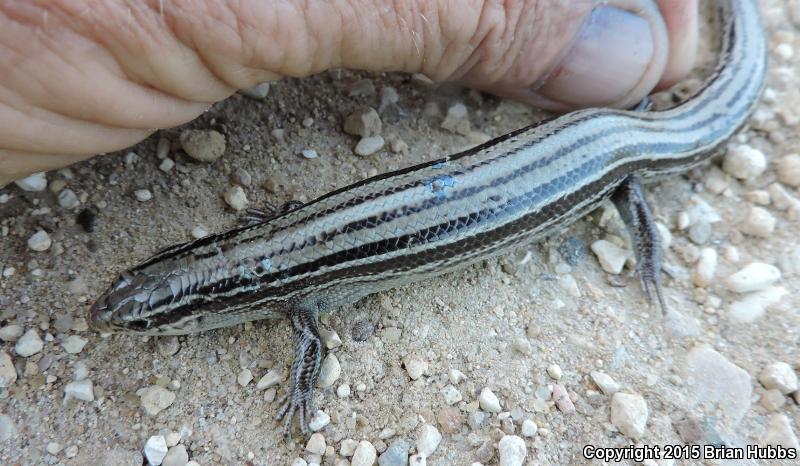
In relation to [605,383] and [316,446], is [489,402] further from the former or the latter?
[316,446]

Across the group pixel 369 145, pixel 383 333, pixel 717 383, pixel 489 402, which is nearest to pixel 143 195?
pixel 369 145

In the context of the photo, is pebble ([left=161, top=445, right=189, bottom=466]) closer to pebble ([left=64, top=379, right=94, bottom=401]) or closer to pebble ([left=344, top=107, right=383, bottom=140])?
pebble ([left=64, top=379, right=94, bottom=401])

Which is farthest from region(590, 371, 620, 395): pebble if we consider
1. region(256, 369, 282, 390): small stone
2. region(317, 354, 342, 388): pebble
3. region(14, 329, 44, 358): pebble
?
region(14, 329, 44, 358): pebble

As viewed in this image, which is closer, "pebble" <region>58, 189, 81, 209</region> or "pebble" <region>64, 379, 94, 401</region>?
"pebble" <region>64, 379, 94, 401</region>

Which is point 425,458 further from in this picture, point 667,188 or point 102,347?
point 667,188

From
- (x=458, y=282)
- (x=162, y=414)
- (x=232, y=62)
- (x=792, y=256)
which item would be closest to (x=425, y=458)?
(x=458, y=282)

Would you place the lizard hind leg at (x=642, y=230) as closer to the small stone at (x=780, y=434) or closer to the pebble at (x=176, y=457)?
the small stone at (x=780, y=434)

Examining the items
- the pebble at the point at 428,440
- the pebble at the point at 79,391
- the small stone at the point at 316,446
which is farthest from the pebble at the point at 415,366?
the pebble at the point at 79,391
